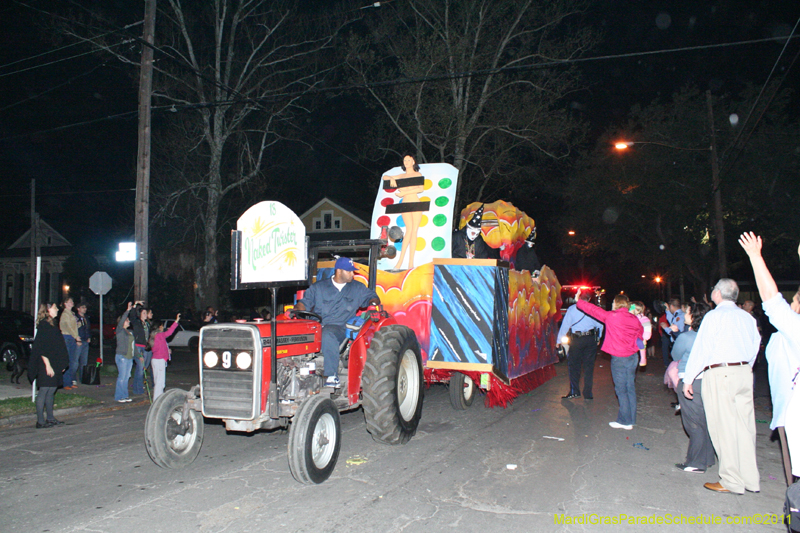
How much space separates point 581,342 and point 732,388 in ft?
16.4

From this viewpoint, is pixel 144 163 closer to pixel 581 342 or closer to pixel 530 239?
pixel 530 239

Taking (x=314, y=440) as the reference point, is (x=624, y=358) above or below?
above

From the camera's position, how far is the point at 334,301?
6.09m

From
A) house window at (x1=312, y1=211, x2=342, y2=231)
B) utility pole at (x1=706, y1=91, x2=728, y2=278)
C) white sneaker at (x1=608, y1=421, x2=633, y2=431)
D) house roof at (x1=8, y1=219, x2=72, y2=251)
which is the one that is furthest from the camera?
house window at (x1=312, y1=211, x2=342, y2=231)

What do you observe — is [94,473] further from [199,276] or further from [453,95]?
[199,276]

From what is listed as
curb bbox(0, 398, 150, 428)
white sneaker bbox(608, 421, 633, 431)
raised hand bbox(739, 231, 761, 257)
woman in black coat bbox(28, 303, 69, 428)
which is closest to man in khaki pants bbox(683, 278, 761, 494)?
raised hand bbox(739, 231, 761, 257)

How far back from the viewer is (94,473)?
5.64 meters

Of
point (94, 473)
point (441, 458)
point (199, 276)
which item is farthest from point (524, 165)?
point (94, 473)

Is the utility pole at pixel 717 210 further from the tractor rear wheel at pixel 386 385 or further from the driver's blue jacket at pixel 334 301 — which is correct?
the driver's blue jacket at pixel 334 301

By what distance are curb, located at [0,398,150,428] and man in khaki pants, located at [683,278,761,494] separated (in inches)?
367

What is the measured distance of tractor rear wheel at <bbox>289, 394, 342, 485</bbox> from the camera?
4.82 m

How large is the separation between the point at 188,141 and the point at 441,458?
1874cm

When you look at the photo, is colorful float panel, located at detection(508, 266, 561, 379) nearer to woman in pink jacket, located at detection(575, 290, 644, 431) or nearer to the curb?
woman in pink jacket, located at detection(575, 290, 644, 431)

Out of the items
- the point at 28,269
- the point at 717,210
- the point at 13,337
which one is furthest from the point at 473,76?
the point at 28,269
